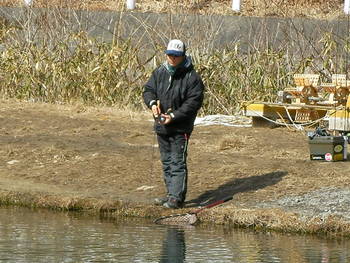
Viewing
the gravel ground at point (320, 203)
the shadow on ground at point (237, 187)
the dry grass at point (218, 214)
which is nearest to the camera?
the dry grass at point (218, 214)

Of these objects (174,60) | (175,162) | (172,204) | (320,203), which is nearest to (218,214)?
(172,204)

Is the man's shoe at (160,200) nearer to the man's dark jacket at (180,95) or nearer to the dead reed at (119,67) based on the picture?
the man's dark jacket at (180,95)

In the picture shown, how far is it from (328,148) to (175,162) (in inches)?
107

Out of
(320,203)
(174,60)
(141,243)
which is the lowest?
(141,243)

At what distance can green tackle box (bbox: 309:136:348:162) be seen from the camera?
14.7 metres

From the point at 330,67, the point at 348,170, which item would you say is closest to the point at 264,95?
the point at 330,67

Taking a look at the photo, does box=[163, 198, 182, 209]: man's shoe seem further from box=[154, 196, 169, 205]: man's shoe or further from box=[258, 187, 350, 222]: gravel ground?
box=[258, 187, 350, 222]: gravel ground

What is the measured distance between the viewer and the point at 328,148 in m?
14.7

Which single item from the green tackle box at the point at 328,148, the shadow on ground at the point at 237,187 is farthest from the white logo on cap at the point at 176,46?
the green tackle box at the point at 328,148

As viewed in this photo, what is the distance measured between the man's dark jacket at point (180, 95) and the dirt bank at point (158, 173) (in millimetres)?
939

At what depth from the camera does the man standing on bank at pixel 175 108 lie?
12.6 m

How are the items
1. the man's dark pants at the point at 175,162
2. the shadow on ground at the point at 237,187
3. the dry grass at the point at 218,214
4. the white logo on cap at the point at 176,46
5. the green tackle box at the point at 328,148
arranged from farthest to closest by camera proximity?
the green tackle box at the point at 328,148 < the shadow on ground at the point at 237,187 < the man's dark pants at the point at 175,162 < the white logo on cap at the point at 176,46 < the dry grass at the point at 218,214

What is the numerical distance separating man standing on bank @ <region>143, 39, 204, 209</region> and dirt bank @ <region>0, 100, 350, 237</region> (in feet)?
1.27

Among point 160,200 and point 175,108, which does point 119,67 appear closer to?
point 160,200
